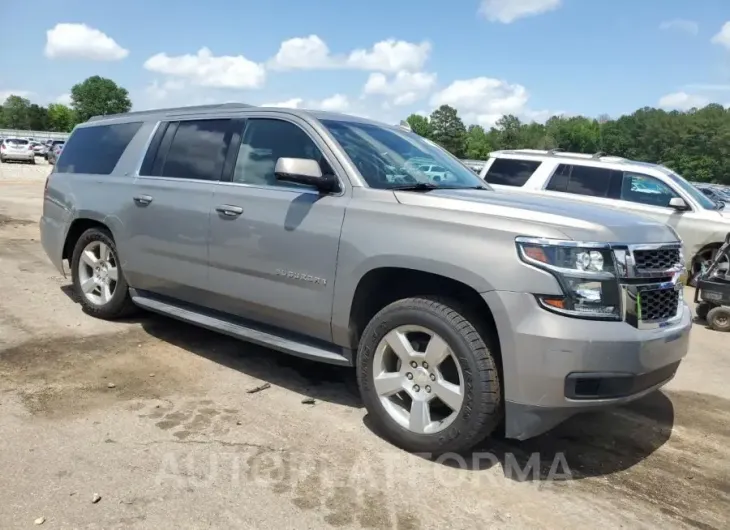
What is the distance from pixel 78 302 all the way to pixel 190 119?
102 inches

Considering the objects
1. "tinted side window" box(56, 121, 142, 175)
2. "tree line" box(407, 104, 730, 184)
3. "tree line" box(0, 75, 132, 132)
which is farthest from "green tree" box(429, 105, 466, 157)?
"tinted side window" box(56, 121, 142, 175)

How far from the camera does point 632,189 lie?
1009 cm

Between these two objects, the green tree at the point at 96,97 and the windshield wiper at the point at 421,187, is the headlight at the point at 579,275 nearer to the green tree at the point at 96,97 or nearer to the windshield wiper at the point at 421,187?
the windshield wiper at the point at 421,187

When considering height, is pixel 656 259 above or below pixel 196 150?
below

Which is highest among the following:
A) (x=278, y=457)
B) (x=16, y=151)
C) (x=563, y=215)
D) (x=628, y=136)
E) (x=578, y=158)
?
(x=628, y=136)

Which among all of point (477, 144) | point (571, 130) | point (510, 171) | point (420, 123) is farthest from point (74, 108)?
point (510, 171)

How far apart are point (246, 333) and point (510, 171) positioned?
24.7 ft

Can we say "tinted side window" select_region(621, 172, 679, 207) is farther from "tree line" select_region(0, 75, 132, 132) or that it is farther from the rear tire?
"tree line" select_region(0, 75, 132, 132)

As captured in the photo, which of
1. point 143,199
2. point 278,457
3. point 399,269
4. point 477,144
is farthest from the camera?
point 477,144

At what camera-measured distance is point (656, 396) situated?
192 inches

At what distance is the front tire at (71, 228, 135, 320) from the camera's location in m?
5.63

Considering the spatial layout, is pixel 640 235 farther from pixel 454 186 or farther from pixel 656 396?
pixel 656 396

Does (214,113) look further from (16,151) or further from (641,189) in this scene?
(16,151)

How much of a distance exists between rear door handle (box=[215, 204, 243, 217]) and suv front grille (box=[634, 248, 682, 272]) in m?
2.52
